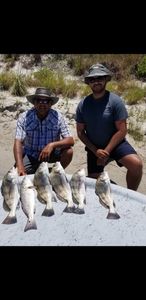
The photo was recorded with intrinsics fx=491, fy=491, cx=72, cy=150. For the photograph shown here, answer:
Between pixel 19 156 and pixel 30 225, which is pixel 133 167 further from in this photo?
pixel 30 225

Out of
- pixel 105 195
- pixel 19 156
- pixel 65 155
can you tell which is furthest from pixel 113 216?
pixel 65 155

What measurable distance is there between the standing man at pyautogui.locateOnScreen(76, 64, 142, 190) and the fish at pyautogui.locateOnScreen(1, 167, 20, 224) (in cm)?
132

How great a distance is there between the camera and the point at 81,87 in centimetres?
902

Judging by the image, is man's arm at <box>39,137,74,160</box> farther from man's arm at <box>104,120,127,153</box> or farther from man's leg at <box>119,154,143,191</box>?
man's leg at <box>119,154,143,191</box>

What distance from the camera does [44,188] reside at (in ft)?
13.3

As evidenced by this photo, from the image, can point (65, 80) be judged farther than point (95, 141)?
Yes

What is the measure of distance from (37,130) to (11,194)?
1.46 m

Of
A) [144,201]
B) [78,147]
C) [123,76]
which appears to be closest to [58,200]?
[144,201]

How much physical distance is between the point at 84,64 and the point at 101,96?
16.8 ft

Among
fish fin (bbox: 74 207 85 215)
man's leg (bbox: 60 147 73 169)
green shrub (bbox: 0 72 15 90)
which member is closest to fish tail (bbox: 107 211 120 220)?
fish fin (bbox: 74 207 85 215)

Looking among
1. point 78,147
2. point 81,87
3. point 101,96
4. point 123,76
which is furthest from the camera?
point 123,76

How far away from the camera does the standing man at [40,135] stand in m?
5.23

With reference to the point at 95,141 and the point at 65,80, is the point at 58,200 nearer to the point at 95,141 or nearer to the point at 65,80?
the point at 95,141
